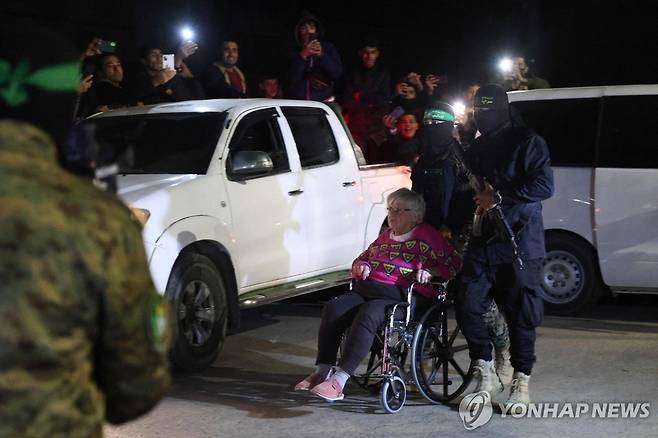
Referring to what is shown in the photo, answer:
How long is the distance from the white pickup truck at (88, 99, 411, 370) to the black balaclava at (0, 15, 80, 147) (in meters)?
4.45

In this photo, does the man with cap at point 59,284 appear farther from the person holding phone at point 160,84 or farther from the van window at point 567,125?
the person holding phone at point 160,84

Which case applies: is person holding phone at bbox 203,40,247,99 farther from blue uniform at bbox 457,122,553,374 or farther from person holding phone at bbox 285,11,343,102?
blue uniform at bbox 457,122,553,374

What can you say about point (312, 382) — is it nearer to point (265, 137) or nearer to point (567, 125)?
point (265, 137)

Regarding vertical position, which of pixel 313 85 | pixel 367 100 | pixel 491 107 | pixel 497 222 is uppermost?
pixel 313 85

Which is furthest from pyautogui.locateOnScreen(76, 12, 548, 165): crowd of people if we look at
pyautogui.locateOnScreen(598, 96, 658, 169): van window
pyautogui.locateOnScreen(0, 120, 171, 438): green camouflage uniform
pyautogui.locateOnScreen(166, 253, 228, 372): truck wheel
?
pyautogui.locateOnScreen(0, 120, 171, 438): green camouflage uniform

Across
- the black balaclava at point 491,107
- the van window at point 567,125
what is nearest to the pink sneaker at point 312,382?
the black balaclava at point 491,107

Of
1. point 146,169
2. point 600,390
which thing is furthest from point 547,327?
point 146,169

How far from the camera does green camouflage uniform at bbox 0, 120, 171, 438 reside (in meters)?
1.88

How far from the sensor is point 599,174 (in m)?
9.00

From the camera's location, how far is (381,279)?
6457 millimetres

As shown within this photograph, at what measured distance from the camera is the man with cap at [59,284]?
1884mm

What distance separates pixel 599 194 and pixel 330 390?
3.91 meters

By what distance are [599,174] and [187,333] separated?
401cm

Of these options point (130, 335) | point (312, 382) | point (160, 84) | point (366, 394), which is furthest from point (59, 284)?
point (160, 84)
